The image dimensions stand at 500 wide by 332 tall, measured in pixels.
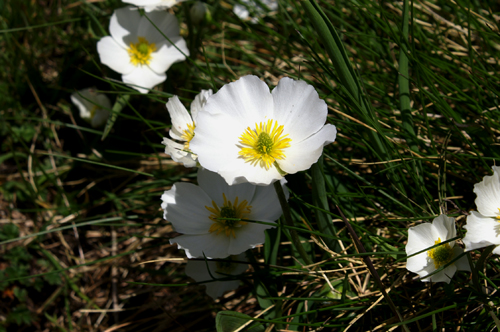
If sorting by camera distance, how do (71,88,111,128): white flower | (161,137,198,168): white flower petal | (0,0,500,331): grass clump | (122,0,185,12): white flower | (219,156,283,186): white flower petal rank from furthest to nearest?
1. (71,88,111,128): white flower
2. (122,0,185,12): white flower
3. (0,0,500,331): grass clump
4. (161,137,198,168): white flower petal
5. (219,156,283,186): white flower petal

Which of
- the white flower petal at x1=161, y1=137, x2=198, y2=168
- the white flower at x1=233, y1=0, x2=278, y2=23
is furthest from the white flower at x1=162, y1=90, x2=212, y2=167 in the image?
the white flower at x1=233, y1=0, x2=278, y2=23

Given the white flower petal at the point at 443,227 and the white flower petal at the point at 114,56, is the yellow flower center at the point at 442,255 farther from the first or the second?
the white flower petal at the point at 114,56

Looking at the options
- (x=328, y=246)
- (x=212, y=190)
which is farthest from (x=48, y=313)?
(x=328, y=246)

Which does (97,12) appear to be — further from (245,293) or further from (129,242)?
(245,293)

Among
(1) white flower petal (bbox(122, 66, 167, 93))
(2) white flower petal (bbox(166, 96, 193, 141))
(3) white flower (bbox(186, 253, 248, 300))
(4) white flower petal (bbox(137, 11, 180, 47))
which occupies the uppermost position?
(4) white flower petal (bbox(137, 11, 180, 47))

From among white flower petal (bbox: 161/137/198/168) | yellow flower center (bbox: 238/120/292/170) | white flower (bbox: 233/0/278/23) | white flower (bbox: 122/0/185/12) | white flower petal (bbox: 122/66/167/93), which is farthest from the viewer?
white flower (bbox: 233/0/278/23)

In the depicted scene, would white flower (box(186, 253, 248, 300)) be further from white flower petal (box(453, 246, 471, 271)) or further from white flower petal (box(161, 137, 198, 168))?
white flower petal (box(453, 246, 471, 271))

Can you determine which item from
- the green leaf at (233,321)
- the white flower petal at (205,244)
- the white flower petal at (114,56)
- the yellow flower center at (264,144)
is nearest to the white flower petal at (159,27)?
the white flower petal at (114,56)
